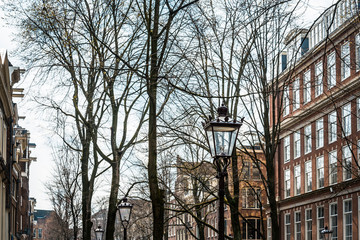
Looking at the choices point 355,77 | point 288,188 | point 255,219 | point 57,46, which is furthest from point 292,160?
point 57,46

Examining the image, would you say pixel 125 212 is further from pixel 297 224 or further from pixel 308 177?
pixel 297 224

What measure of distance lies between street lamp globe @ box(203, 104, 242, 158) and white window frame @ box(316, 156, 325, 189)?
1378 inches

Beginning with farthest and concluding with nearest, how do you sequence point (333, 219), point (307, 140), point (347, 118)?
point (307, 140) < point (333, 219) < point (347, 118)

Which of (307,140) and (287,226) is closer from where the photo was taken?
(307,140)

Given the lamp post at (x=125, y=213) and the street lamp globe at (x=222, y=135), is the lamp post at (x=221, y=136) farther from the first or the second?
the lamp post at (x=125, y=213)

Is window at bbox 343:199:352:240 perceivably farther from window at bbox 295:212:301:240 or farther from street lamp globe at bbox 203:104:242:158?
street lamp globe at bbox 203:104:242:158

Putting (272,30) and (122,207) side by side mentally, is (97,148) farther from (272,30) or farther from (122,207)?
(272,30)

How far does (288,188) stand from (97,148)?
3322cm

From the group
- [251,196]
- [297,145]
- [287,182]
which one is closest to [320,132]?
[297,145]

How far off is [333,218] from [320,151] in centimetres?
522

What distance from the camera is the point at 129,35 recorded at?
2194 centimetres

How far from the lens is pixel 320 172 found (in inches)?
1832

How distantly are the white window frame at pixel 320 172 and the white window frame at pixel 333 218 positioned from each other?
100 inches

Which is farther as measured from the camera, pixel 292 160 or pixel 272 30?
pixel 292 160
